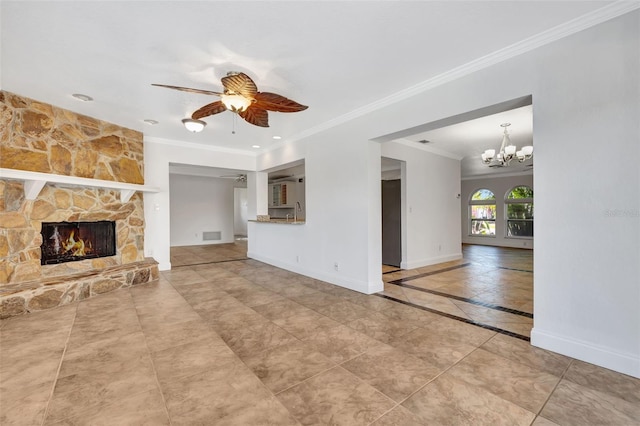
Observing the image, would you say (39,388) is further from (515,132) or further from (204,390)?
(515,132)

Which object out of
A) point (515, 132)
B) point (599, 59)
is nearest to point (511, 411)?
Result: point (599, 59)

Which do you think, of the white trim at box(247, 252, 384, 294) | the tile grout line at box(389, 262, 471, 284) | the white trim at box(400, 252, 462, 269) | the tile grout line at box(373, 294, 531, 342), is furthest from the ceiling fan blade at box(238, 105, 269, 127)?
the white trim at box(400, 252, 462, 269)

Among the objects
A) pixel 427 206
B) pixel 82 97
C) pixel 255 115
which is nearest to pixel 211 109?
pixel 255 115

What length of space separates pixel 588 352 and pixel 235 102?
3.70m

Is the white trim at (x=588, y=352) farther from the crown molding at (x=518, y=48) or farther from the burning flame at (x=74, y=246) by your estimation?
the burning flame at (x=74, y=246)

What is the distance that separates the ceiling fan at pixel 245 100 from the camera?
2.48 metres

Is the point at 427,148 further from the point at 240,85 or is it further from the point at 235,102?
the point at 240,85

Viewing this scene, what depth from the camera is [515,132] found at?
5219 millimetres

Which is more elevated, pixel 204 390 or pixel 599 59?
pixel 599 59

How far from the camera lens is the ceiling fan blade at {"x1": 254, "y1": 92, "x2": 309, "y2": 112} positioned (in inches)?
108

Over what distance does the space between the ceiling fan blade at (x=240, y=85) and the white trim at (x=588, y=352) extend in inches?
131

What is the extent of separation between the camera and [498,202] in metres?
10.2

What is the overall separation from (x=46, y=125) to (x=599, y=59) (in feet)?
20.1

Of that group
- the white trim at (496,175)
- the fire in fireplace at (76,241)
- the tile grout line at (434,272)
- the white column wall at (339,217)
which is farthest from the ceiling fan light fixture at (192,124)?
the white trim at (496,175)
